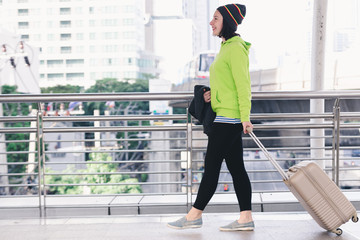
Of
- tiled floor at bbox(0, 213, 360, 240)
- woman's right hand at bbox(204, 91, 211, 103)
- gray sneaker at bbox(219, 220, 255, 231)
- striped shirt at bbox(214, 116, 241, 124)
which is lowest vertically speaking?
tiled floor at bbox(0, 213, 360, 240)

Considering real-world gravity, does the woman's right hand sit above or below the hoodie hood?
below

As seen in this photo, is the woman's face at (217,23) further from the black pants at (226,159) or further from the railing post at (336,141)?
the railing post at (336,141)

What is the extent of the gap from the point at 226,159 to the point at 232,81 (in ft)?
1.81

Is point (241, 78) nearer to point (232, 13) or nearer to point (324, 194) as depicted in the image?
point (232, 13)

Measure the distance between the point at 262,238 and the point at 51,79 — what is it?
6615 cm

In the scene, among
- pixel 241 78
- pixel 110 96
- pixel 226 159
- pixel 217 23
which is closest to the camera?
pixel 241 78

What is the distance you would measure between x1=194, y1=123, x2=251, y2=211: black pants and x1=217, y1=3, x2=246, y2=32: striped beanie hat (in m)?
0.67

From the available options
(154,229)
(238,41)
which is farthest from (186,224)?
(238,41)

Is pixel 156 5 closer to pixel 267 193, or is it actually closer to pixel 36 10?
pixel 36 10

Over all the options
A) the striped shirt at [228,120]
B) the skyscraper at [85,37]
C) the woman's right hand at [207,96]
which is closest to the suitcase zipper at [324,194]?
the striped shirt at [228,120]

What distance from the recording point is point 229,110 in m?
2.58

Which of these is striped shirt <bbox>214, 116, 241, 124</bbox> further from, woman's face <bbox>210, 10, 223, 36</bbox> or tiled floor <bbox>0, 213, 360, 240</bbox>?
tiled floor <bbox>0, 213, 360, 240</bbox>

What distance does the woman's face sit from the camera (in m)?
2.59

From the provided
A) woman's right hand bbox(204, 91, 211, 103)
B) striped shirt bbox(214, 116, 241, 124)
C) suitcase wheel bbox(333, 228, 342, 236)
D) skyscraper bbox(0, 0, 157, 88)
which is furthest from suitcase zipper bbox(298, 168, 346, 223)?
skyscraper bbox(0, 0, 157, 88)
